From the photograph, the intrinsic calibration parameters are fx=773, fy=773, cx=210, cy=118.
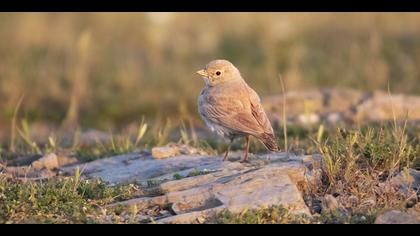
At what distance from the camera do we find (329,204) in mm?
5793

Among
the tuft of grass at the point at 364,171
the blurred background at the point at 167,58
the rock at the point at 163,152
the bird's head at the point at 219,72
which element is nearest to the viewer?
the tuft of grass at the point at 364,171

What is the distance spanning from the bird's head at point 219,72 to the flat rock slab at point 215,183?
3.39 feet

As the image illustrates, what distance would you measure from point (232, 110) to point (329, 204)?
193 centimetres

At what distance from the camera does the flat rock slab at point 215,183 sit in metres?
5.74

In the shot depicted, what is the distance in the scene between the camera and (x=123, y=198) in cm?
616

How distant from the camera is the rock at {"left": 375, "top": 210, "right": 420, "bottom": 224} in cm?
538

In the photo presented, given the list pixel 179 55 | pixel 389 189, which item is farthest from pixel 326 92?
pixel 389 189

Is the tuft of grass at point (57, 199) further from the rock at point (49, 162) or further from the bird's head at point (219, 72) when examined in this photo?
the bird's head at point (219, 72)

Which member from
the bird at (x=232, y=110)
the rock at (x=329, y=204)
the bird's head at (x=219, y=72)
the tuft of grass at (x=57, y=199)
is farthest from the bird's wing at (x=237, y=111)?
the rock at (x=329, y=204)

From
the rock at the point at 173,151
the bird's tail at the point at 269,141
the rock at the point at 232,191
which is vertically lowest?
the rock at the point at 232,191

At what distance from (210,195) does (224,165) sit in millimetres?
1056

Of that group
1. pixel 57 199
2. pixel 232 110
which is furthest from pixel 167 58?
pixel 57 199

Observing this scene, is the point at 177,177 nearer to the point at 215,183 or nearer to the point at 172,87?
the point at 215,183
